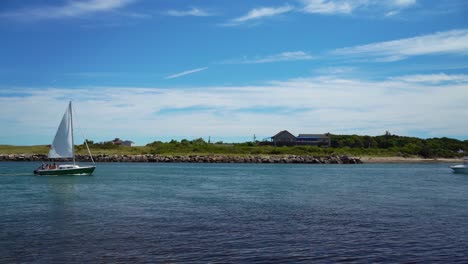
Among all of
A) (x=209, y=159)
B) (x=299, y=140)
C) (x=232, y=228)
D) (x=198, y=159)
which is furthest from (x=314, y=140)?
(x=232, y=228)

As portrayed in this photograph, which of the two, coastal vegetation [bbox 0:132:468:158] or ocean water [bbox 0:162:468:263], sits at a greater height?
coastal vegetation [bbox 0:132:468:158]

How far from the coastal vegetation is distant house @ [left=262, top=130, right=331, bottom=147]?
4.19 meters

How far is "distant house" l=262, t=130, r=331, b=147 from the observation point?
17950cm

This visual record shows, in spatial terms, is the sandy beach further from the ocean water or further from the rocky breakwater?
the ocean water

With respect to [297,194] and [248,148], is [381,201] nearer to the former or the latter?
[297,194]

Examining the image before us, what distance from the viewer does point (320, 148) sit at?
164625 mm

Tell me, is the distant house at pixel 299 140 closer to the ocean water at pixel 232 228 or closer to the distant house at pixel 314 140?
the distant house at pixel 314 140

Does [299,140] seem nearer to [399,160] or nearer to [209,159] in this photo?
[399,160]

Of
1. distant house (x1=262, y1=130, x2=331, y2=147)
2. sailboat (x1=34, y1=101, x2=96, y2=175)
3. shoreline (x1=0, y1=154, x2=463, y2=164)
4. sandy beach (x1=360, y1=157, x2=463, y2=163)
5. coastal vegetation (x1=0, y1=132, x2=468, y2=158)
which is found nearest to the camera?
sailboat (x1=34, y1=101, x2=96, y2=175)

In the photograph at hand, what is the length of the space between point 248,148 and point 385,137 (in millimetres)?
67550

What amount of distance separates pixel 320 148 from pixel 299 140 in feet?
68.4

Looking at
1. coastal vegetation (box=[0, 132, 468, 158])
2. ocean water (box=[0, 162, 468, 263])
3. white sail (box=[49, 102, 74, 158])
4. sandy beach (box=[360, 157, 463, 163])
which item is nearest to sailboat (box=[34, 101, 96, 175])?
white sail (box=[49, 102, 74, 158])

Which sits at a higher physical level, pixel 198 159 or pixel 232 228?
pixel 198 159

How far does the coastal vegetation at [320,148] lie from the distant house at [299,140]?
165 inches
